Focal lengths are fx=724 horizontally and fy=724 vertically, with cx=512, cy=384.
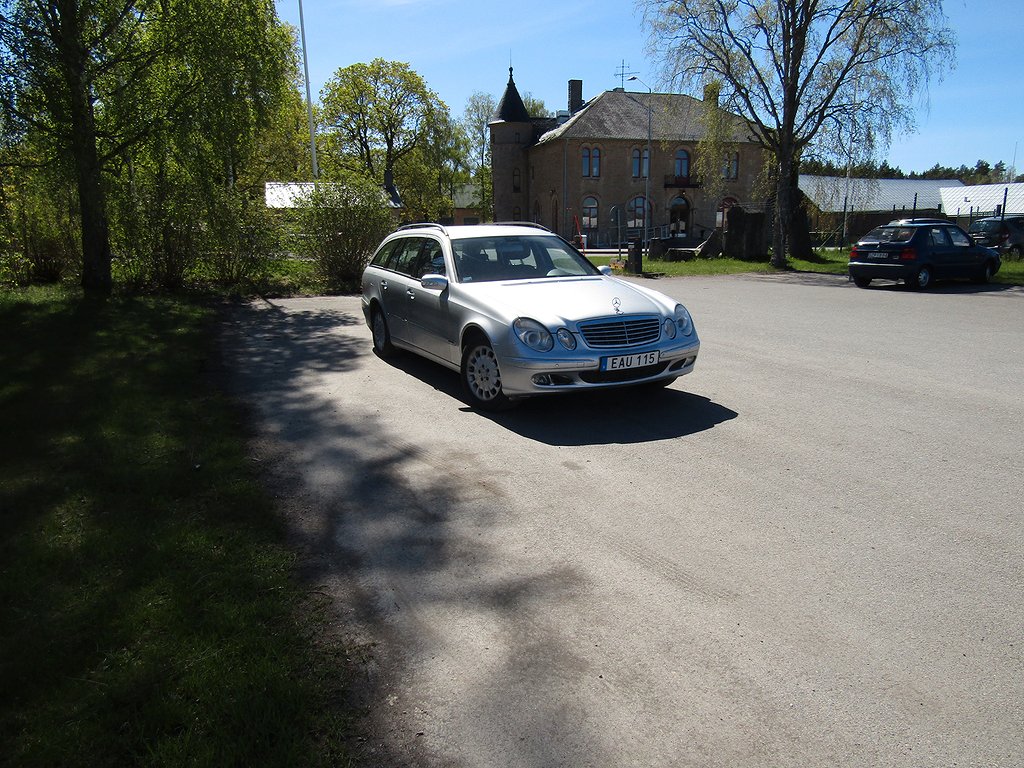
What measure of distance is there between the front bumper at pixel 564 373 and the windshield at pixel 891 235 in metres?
15.6

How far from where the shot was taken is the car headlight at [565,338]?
632cm

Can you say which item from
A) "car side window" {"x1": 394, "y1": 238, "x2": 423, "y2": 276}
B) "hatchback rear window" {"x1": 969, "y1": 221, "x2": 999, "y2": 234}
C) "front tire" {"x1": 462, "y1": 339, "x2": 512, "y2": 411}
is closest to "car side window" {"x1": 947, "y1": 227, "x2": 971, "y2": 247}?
"hatchback rear window" {"x1": 969, "y1": 221, "x2": 999, "y2": 234}

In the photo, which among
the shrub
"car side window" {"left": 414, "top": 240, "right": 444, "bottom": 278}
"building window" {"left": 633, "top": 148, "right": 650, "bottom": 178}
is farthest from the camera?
"building window" {"left": 633, "top": 148, "right": 650, "bottom": 178}

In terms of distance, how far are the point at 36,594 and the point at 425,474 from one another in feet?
8.11

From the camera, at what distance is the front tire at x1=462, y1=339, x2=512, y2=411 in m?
6.70

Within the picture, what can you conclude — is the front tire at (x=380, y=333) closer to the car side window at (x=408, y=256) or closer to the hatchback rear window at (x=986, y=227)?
the car side window at (x=408, y=256)

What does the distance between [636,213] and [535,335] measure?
5694 cm

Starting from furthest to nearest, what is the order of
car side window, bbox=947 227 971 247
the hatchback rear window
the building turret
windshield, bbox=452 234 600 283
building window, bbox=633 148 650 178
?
the building turret
building window, bbox=633 148 650 178
the hatchback rear window
car side window, bbox=947 227 971 247
windshield, bbox=452 234 600 283

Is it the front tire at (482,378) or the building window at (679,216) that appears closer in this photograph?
the front tire at (482,378)

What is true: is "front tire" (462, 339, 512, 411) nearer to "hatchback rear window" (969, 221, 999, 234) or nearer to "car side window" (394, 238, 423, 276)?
"car side window" (394, 238, 423, 276)

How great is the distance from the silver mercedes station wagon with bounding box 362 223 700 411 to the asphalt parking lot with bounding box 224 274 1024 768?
412 mm

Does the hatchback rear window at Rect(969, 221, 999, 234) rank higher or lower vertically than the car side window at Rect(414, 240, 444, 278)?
higher

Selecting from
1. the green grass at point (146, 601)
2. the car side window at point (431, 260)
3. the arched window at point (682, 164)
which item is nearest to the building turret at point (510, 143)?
the arched window at point (682, 164)

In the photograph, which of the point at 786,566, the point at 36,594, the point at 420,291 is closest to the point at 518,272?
the point at 420,291
